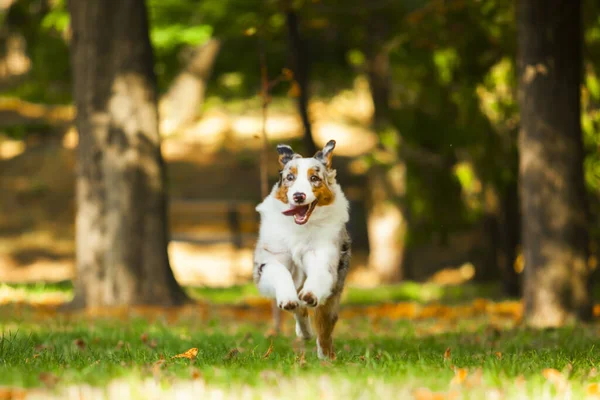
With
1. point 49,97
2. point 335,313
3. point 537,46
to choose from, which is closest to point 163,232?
point 537,46

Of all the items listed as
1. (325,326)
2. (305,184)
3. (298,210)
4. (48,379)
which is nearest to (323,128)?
(325,326)

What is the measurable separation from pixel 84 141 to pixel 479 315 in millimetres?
5535

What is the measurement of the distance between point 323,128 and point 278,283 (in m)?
27.7

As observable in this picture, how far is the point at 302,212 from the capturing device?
6.25 meters

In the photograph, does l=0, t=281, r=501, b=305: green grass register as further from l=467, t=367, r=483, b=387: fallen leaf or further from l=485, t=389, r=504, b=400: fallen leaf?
l=485, t=389, r=504, b=400: fallen leaf

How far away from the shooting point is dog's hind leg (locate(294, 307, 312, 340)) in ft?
A: 22.7

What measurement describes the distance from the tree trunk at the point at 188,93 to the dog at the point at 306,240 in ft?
75.3

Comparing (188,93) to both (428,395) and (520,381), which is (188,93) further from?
(428,395)

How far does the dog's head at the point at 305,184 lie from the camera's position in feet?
20.0

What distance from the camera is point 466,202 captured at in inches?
663

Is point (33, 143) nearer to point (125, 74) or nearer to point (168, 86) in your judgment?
point (168, 86)

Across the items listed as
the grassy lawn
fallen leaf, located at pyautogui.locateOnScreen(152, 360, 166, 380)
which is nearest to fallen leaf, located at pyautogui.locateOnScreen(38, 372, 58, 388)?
the grassy lawn

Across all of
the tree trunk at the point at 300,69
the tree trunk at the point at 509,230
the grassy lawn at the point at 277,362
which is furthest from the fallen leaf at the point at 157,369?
the tree trunk at the point at 300,69

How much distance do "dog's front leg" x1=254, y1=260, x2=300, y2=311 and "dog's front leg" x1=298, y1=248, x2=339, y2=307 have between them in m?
0.08
